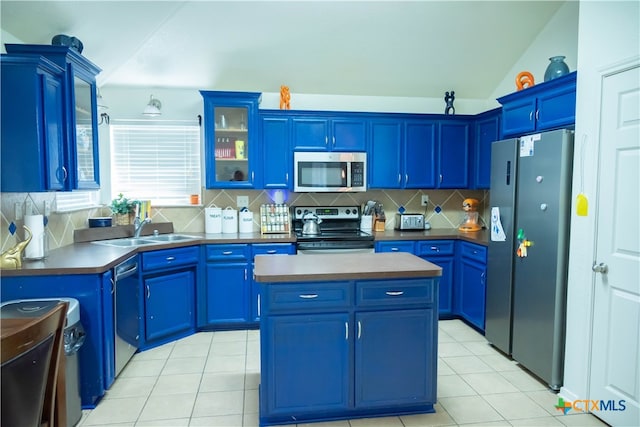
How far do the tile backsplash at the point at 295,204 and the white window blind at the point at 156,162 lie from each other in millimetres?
166

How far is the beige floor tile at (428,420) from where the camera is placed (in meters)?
2.30

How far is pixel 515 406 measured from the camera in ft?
8.21

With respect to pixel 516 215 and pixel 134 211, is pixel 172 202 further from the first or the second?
pixel 516 215

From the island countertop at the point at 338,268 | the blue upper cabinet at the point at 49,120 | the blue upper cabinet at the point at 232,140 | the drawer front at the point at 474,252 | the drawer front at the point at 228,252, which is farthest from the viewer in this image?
the blue upper cabinet at the point at 232,140

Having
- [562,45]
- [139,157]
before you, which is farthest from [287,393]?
[562,45]

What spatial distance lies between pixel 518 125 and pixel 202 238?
2.88 meters

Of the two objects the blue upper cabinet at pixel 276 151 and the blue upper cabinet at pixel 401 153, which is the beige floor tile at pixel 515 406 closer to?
the blue upper cabinet at pixel 401 153

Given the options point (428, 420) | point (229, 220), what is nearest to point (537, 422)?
point (428, 420)

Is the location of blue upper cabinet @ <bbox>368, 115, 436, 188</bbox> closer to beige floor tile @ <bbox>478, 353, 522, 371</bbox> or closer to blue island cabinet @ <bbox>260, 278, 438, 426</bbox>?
beige floor tile @ <bbox>478, 353, 522, 371</bbox>

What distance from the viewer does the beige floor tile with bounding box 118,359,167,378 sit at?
292cm

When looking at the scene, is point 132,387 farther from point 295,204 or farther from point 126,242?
point 295,204

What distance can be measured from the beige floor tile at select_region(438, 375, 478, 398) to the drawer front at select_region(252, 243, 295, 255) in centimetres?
170

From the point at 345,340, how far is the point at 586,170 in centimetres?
178

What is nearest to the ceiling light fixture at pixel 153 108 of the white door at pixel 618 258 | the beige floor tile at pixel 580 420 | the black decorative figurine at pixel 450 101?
the black decorative figurine at pixel 450 101
